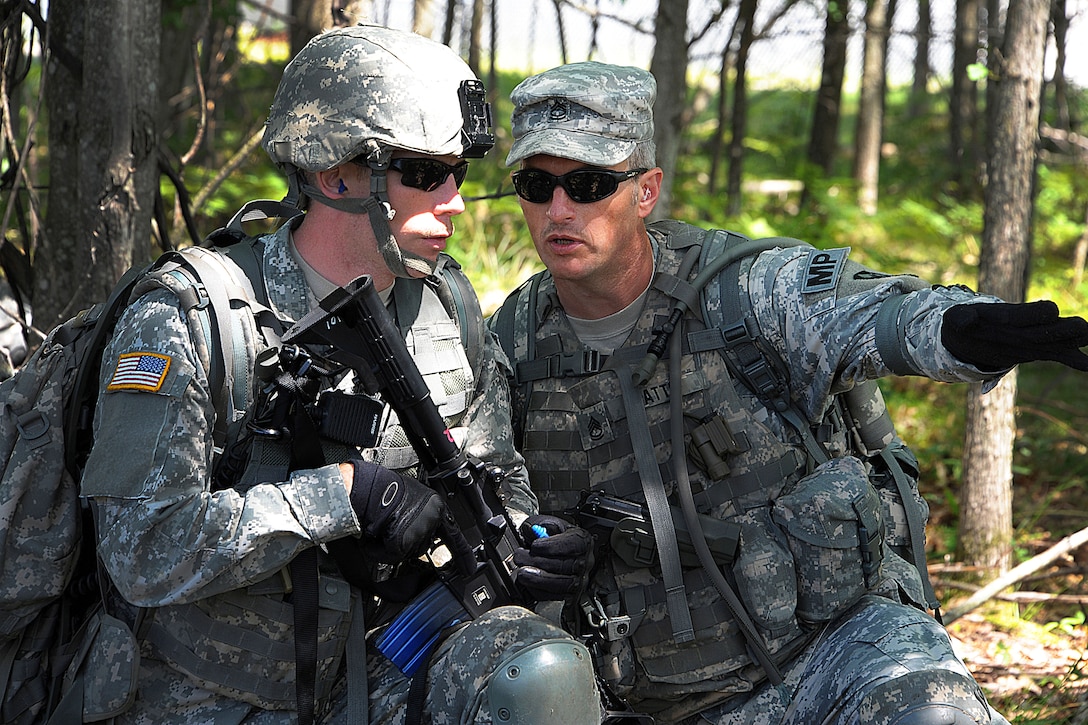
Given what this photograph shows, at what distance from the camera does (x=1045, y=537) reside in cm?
537

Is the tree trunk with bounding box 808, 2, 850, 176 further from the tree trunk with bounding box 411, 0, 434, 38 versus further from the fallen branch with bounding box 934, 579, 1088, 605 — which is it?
the fallen branch with bounding box 934, 579, 1088, 605

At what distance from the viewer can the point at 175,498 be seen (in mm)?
2332

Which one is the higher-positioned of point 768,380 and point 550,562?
point 768,380

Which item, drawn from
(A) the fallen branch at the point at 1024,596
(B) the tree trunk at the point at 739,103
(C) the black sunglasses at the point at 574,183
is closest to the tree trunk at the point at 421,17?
(B) the tree trunk at the point at 739,103

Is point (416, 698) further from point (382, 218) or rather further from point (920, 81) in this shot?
point (920, 81)

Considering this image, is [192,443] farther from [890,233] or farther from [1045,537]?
[890,233]

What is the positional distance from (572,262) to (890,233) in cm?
795

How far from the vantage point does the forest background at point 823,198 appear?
11.7ft

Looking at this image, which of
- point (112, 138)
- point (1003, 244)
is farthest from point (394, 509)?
point (1003, 244)

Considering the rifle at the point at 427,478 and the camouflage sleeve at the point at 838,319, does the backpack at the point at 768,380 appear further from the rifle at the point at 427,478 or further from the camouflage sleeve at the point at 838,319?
the rifle at the point at 427,478

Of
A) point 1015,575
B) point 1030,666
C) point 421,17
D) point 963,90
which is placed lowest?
point 1030,666

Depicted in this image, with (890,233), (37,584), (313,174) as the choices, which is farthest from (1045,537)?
(890,233)

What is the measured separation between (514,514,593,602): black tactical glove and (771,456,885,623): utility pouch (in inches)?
25.7

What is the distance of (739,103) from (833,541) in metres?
6.24
